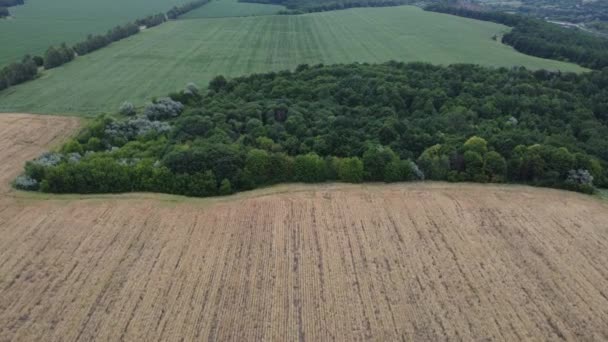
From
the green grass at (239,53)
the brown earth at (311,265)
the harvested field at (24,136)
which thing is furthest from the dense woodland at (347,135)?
the green grass at (239,53)

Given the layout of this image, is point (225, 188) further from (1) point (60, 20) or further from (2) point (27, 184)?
(1) point (60, 20)

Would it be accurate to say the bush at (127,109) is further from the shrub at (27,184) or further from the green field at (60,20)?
the green field at (60,20)

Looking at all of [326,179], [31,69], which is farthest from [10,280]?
[31,69]

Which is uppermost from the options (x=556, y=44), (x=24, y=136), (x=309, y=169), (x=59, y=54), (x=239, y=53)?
(x=59, y=54)

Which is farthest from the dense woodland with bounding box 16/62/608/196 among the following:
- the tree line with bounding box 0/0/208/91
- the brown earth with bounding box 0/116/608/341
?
the tree line with bounding box 0/0/208/91

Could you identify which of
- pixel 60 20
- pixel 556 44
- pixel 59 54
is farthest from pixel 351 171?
pixel 60 20

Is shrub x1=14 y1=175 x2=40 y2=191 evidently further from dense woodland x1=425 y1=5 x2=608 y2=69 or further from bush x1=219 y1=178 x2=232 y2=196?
dense woodland x1=425 y1=5 x2=608 y2=69
